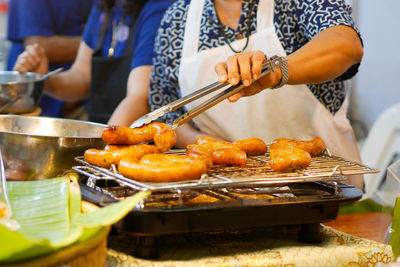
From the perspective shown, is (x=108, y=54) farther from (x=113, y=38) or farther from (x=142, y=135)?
(x=142, y=135)

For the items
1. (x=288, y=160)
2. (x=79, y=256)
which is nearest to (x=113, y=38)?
(x=288, y=160)

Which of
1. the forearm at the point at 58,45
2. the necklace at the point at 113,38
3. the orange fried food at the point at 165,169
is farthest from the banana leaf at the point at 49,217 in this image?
the forearm at the point at 58,45

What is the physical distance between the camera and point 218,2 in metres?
2.52

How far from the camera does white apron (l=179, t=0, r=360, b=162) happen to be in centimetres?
237

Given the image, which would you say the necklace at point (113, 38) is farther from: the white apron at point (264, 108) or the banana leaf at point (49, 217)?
the banana leaf at point (49, 217)

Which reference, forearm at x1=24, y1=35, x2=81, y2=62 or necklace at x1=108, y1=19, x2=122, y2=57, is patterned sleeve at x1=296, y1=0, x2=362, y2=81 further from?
forearm at x1=24, y1=35, x2=81, y2=62

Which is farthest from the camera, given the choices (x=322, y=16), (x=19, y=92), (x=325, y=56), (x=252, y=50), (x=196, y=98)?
(x=19, y=92)

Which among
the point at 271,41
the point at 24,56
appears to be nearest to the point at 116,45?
the point at 24,56

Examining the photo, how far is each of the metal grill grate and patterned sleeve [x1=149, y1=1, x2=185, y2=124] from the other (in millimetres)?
1111

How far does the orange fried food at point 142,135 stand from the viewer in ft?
4.82

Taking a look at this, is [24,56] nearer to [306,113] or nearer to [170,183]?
[306,113]

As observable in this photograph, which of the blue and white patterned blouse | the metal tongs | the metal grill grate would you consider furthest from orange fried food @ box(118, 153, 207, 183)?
the blue and white patterned blouse

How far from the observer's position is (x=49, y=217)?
115cm

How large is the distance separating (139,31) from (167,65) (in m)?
0.85
